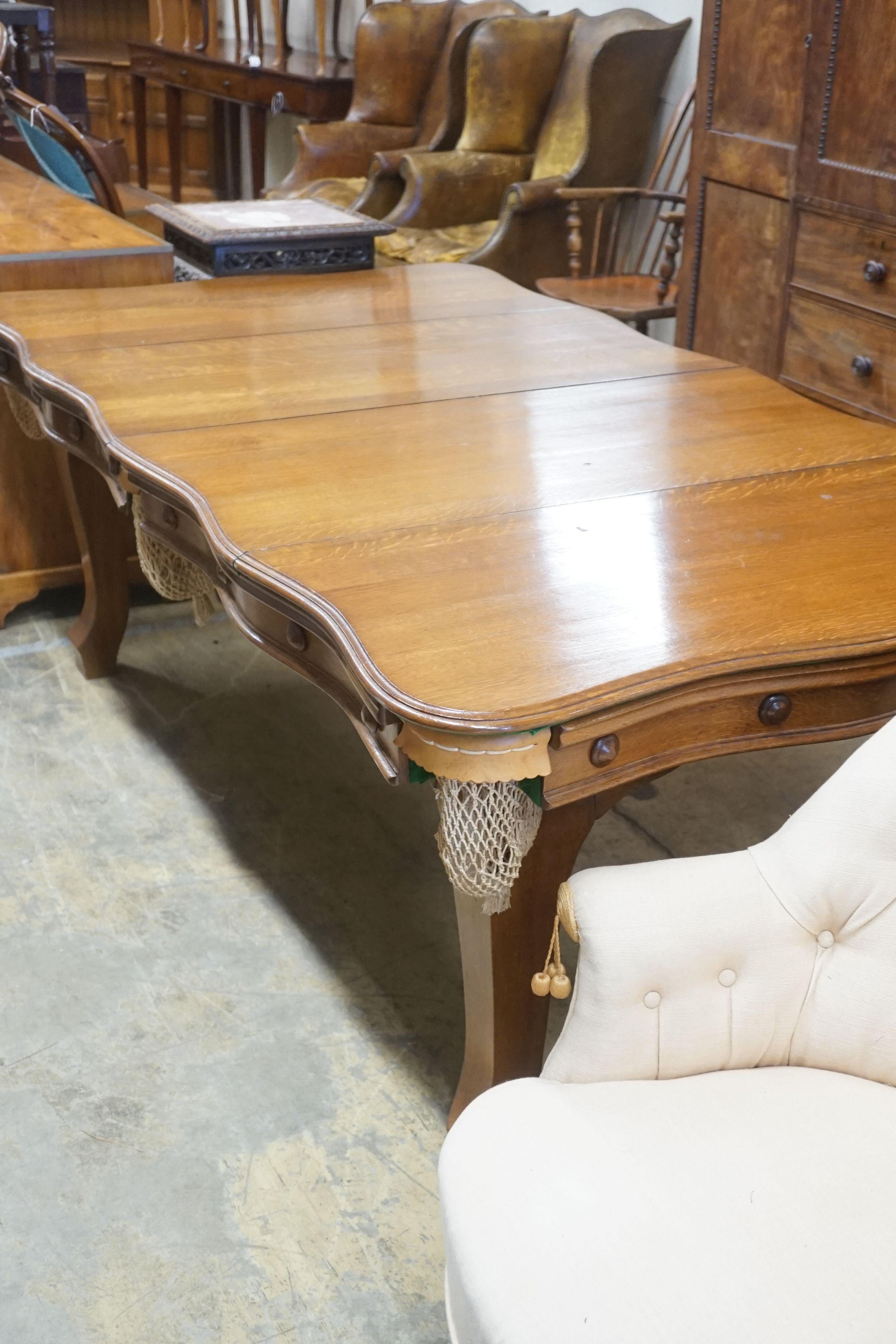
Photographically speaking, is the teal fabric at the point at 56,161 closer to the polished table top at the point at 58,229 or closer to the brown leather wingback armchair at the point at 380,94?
the polished table top at the point at 58,229

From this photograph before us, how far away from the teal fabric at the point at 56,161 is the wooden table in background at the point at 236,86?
2513 millimetres

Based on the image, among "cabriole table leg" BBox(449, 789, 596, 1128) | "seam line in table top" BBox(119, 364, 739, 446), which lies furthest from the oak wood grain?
"cabriole table leg" BBox(449, 789, 596, 1128)

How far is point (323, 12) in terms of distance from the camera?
18.7 feet

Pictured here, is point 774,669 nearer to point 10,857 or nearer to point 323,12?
point 10,857

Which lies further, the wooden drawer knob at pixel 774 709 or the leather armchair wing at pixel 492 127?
the leather armchair wing at pixel 492 127

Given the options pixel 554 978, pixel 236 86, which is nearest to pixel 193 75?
pixel 236 86

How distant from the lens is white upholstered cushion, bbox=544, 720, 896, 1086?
1168mm

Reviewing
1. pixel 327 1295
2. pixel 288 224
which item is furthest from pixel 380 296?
pixel 327 1295

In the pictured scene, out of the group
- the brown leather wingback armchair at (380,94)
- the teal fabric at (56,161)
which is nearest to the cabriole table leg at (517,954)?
the teal fabric at (56,161)

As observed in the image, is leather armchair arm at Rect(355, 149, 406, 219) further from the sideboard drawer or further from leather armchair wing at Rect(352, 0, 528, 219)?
the sideboard drawer

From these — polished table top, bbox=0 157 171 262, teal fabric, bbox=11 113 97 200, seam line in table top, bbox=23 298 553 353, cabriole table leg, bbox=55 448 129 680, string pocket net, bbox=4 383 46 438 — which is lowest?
cabriole table leg, bbox=55 448 129 680

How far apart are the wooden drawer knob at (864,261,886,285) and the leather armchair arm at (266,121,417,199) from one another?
290cm

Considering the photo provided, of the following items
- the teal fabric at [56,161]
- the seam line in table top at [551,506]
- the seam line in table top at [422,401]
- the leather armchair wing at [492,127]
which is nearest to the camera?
the seam line in table top at [551,506]

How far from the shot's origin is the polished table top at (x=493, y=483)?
1.28m
